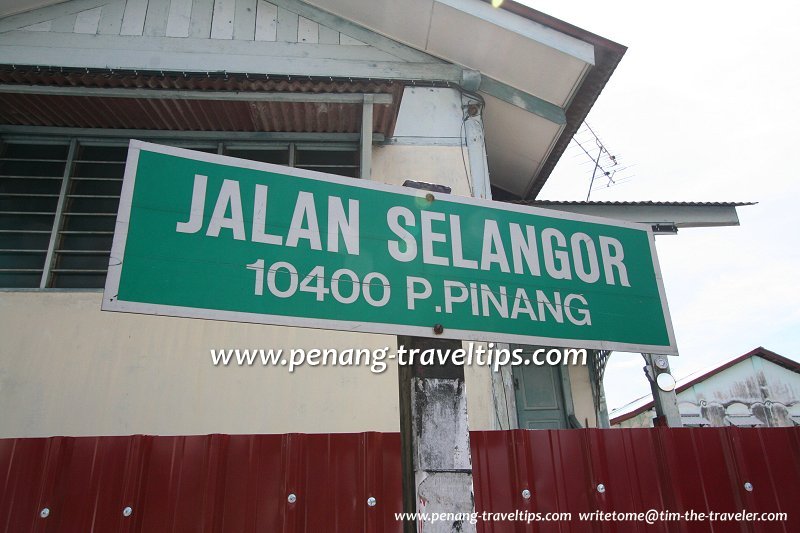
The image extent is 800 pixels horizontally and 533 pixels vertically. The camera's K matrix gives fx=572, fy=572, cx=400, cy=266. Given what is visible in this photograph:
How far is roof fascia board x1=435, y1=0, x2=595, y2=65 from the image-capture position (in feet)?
19.9

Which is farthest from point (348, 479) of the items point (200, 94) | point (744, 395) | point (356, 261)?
point (744, 395)

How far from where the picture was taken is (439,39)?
253 inches

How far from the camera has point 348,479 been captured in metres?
3.11

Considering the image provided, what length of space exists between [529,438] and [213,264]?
219 cm

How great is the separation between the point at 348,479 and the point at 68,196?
445 cm

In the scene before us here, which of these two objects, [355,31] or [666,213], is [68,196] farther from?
[666,213]

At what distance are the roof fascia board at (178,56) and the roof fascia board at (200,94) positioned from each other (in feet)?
2.61

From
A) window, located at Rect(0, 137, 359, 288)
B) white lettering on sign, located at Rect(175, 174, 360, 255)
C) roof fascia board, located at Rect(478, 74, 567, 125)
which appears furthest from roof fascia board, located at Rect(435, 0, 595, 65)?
white lettering on sign, located at Rect(175, 174, 360, 255)

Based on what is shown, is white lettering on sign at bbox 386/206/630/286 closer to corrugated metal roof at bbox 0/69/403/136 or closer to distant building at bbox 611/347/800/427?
corrugated metal roof at bbox 0/69/403/136

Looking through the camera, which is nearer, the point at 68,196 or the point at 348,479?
the point at 348,479

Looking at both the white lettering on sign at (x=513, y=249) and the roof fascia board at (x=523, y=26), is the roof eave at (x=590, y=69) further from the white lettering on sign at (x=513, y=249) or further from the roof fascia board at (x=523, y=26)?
the white lettering on sign at (x=513, y=249)

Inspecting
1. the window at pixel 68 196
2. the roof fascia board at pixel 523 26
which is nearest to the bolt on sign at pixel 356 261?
the window at pixel 68 196

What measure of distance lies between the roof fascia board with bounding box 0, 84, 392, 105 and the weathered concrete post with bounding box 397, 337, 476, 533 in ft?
13.1

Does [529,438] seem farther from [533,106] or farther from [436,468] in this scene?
[533,106]
